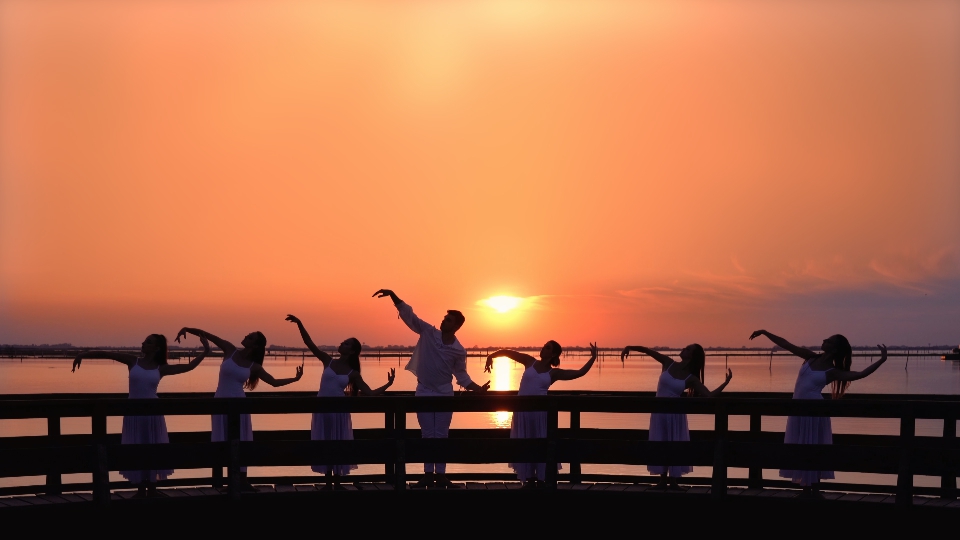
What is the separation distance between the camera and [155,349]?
34.1 feet

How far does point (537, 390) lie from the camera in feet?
36.5

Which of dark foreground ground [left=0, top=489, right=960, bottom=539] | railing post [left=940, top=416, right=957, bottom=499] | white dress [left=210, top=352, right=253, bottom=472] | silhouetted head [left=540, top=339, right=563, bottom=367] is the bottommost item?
dark foreground ground [left=0, top=489, right=960, bottom=539]

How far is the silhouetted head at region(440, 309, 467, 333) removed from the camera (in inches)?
441

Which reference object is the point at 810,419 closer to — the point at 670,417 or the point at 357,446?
the point at 670,417

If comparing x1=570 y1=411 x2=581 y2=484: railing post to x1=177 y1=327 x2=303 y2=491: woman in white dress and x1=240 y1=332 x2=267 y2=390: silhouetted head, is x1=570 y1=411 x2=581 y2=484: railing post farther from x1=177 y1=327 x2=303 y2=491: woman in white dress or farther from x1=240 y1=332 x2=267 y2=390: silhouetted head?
x1=240 y1=332 x2=267 y2=390: silhouetted head

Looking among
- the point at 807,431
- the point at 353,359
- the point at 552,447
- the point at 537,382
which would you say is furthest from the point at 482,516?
the point at 807,431

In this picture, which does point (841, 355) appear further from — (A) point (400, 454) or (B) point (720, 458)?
(A) point (400, 454)

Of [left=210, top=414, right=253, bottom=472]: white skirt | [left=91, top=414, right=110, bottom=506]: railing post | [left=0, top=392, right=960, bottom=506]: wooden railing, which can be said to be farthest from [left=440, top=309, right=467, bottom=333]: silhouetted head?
[left=91, top=414, right=110, bottom=506]: railing post

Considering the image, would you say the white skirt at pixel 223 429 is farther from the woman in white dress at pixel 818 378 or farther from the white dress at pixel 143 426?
the woman in white dress at pixel 818 378

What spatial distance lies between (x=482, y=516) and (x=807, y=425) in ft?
11.3

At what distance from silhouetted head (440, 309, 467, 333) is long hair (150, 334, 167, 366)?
113 inches

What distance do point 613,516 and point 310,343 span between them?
11.6ft

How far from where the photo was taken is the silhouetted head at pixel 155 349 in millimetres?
10383

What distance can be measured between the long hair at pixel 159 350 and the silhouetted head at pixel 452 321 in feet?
9.40
